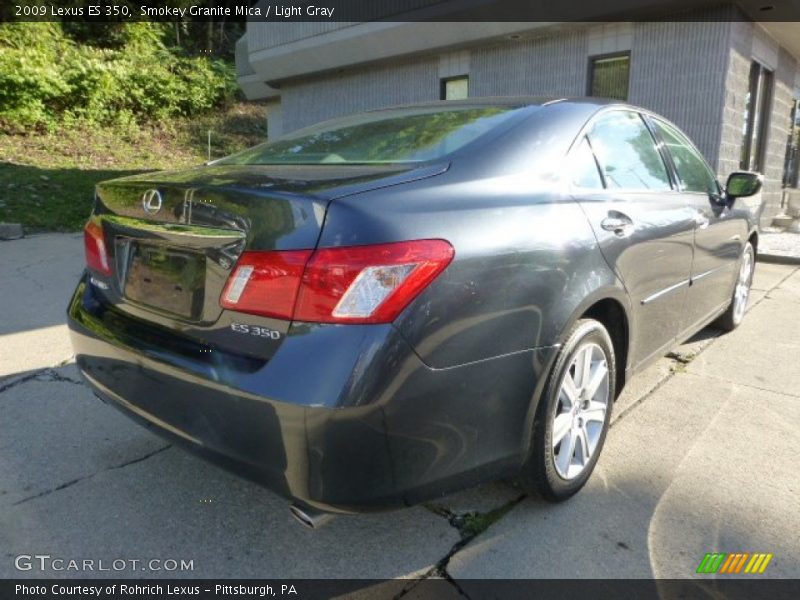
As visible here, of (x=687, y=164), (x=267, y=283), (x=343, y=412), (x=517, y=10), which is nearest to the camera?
(x=343, y=412)

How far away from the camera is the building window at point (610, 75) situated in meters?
8.63

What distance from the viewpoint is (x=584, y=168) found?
2420 mm

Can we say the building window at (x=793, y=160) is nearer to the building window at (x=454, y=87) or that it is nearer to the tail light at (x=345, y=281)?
the building window at (x=454, y=87)

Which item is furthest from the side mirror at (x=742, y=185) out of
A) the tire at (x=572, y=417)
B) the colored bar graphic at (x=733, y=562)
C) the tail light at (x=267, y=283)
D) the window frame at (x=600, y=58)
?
the window frame at (x=600, y=58)

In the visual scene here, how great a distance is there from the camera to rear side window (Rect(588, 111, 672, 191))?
8.60 feet

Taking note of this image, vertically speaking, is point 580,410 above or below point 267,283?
below

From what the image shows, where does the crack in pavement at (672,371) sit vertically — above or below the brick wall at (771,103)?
below

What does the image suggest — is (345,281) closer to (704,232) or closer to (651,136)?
(651,136)

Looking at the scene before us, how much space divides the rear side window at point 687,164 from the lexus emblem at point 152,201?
2.60m

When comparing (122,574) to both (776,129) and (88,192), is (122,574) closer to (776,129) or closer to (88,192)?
(88,192)

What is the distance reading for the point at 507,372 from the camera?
75.0 inches

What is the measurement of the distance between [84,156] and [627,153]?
587 inches

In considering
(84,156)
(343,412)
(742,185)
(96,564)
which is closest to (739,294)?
(742,185)

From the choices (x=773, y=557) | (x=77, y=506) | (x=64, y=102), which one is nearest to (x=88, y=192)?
(x=64, y=102)
